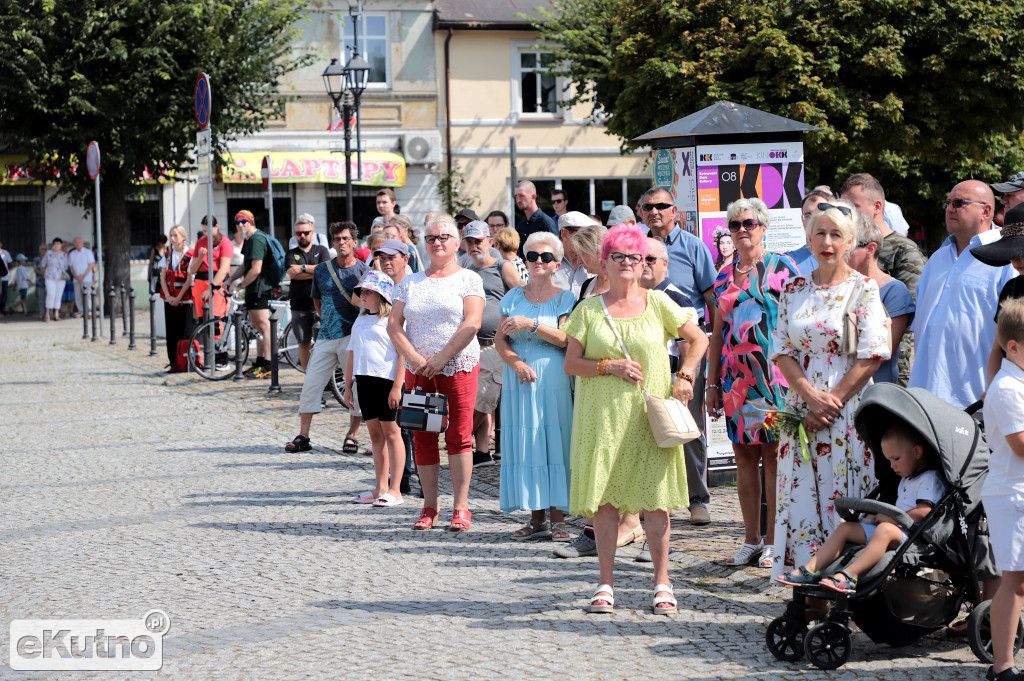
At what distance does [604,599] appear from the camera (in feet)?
20.1

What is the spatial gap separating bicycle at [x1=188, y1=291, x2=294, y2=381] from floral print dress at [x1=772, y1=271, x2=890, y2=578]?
437 inches

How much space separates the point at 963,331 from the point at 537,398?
2.48 m

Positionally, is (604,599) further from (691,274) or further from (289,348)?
(289,348)

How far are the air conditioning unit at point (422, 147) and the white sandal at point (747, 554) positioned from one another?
29943mm

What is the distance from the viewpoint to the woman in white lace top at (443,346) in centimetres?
819

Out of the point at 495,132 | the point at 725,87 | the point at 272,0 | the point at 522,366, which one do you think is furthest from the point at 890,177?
the point at 522,366

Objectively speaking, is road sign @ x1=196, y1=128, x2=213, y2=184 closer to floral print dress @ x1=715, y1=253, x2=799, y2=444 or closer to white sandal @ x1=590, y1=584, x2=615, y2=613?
floral print dress @ x1=715, y1=253, x2=799, y2=444

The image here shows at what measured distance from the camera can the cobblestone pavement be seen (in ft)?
17.5

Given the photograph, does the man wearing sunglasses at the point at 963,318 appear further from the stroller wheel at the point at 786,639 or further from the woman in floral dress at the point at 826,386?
the stroller wheel at the point at 786,639

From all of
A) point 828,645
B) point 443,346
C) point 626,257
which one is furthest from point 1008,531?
point 443,346

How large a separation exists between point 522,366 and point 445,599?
63.3 inches

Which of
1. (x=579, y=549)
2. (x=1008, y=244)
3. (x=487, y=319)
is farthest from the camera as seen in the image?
(x=487, y=319)

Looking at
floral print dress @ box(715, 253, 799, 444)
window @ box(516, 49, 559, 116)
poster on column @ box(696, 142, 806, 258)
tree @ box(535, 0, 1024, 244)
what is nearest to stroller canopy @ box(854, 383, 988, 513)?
floral print dress @ box(715, 253, 799, 444)

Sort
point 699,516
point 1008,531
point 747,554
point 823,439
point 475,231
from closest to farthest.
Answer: point 1008,531 → point 823,439 → point 747,554 → point 699,516 → point 475,231
